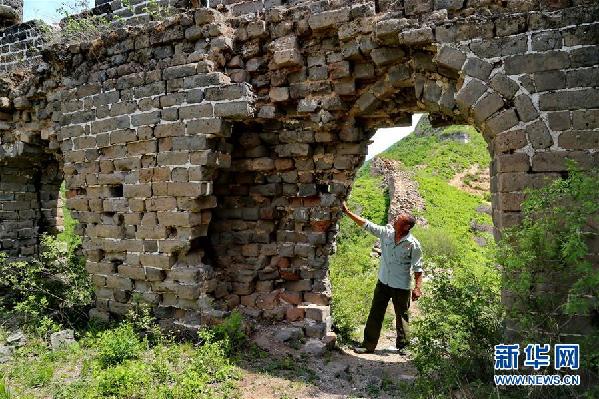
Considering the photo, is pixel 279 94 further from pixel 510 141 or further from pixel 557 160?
pixel 557 160

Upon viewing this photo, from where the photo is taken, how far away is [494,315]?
359 cm

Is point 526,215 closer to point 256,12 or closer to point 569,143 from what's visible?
point 569,143

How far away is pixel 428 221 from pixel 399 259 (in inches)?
305

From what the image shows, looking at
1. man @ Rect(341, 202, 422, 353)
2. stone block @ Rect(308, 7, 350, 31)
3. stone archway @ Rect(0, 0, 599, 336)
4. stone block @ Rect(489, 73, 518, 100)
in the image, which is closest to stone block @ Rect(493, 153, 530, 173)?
stone archway @ Rect(0, 0, 599, 336)

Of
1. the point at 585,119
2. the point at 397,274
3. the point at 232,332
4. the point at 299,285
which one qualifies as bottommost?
the point at 232,332

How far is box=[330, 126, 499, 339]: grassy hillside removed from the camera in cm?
568

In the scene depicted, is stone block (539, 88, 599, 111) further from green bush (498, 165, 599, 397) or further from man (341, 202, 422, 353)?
man (341, 202, 422, 353)

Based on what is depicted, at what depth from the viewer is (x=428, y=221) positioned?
12.3m

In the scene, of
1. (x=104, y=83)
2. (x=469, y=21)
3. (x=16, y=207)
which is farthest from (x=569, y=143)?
(x=16, y=207)

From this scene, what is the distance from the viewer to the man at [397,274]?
16.1 feet

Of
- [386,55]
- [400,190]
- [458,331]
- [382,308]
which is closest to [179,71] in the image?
[386,55]

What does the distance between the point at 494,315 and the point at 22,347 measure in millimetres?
4750

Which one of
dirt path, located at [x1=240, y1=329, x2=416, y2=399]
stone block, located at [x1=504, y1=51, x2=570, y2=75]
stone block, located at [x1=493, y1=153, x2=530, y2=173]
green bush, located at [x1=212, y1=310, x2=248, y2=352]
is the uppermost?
stone block, located at [x1=504, y1=51, x2=570, y2=75]

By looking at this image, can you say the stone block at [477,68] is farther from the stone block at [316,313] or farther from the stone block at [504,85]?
the stone block at [316,313]
